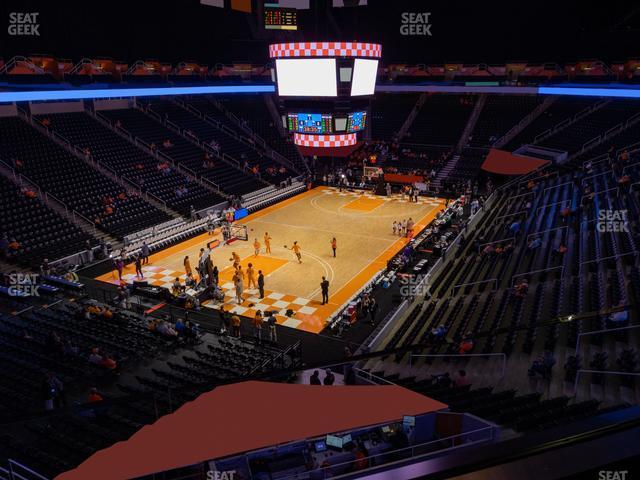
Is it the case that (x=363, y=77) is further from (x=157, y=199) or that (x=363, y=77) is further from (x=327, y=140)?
(x=157, y=199)

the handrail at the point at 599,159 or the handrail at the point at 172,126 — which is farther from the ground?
the handrail at the point at 172,126

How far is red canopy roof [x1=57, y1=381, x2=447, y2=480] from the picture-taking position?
9.09 m

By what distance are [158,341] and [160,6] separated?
2792 centimetres

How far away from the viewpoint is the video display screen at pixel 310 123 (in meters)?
13.7

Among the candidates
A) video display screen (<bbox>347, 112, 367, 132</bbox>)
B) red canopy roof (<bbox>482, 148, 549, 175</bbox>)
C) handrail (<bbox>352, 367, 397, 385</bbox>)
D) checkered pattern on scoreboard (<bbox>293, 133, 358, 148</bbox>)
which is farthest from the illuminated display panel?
red canopy roof (<bbox>482, 148, 549, 175</bbox>)

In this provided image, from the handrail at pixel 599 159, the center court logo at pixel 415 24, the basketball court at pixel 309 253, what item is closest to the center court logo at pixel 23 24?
A: the basketball court at pixel 309 253

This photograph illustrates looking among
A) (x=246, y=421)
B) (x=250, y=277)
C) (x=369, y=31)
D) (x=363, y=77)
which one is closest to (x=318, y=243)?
(x=250, y=277)

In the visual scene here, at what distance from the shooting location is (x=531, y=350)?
1144cm

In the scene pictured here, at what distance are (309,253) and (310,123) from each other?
33.7 ft

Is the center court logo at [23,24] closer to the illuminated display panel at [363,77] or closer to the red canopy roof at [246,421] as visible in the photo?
the illuminated display panel at [363,77]

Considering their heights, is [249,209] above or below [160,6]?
below

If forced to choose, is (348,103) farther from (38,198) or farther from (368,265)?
(38,198)

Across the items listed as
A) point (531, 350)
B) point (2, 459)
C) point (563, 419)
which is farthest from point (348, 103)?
point (2, 459)

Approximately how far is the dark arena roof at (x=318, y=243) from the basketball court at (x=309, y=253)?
0.18 metres
